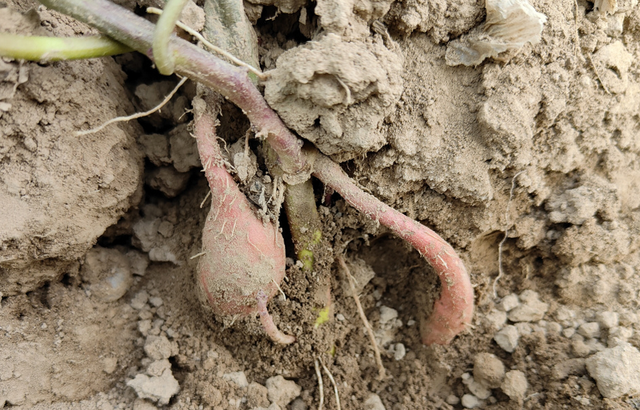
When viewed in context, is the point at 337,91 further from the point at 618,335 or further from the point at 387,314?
the point at 618,335

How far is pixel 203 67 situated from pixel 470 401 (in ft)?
4.45

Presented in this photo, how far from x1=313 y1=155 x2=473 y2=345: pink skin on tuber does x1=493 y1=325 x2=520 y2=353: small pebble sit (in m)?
0.13

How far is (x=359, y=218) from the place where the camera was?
4.63 feet

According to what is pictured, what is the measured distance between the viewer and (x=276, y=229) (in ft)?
4.34

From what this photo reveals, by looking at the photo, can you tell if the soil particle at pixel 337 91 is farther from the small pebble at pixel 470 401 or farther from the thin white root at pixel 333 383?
the small pebble at pixel 470 401

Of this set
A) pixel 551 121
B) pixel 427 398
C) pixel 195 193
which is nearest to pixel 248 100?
pixel 195 193

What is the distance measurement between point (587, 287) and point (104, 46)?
1.70 m

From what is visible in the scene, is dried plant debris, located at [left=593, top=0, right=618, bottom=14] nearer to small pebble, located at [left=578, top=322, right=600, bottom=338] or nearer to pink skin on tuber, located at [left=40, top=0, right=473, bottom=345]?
pink skin on tuber, located at [left=40, top=0, right=473, bottom=345]

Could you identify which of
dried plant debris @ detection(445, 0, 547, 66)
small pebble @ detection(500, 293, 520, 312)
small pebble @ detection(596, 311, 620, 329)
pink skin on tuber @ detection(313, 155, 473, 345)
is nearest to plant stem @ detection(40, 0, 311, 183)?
pink skin on tuber @ detection(313, 155, 473, 345)

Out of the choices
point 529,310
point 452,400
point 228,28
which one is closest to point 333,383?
point 452,400

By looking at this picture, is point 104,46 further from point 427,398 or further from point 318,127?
point 427,398

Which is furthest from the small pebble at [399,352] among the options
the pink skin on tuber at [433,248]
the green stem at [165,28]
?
the green stem at [165,28]

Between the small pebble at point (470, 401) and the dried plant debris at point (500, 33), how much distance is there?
110 cm

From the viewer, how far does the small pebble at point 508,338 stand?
143cm
